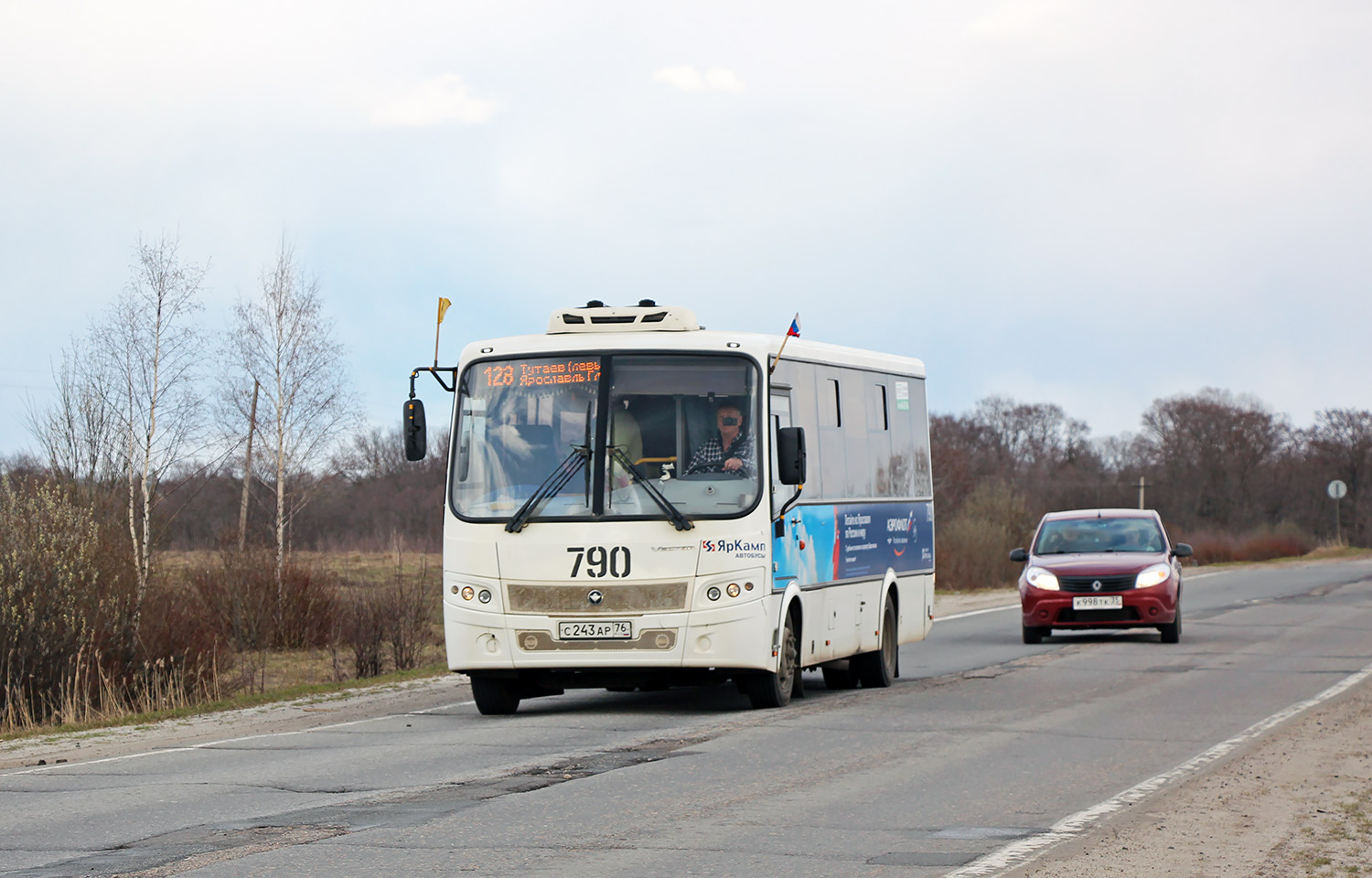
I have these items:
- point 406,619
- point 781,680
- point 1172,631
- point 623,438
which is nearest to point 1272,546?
point 1172,631

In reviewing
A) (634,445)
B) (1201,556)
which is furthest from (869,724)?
(1201,556)

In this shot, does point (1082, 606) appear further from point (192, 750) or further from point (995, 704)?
point (192, 750)

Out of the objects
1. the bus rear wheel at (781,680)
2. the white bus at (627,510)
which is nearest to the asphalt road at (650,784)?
the bus rear wheel at (781,680)

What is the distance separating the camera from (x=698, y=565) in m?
13.5

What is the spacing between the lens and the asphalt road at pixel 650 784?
24.6 ft

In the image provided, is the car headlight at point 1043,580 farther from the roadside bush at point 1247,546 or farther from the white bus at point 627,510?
the roadside bush at point 1247,546

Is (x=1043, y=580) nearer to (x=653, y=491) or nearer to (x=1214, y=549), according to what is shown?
(x=653, y=491)

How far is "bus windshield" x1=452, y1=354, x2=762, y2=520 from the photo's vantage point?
1372 cm

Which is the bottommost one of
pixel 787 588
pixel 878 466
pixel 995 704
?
pixel 995 704

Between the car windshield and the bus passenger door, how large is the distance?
10279 millimetres

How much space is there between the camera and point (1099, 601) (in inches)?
887

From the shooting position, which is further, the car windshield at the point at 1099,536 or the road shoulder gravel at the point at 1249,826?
the car windshield at the point at 1099,536

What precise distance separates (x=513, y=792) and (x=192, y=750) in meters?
3.95

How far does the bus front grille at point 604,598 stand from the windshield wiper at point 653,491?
50cm
